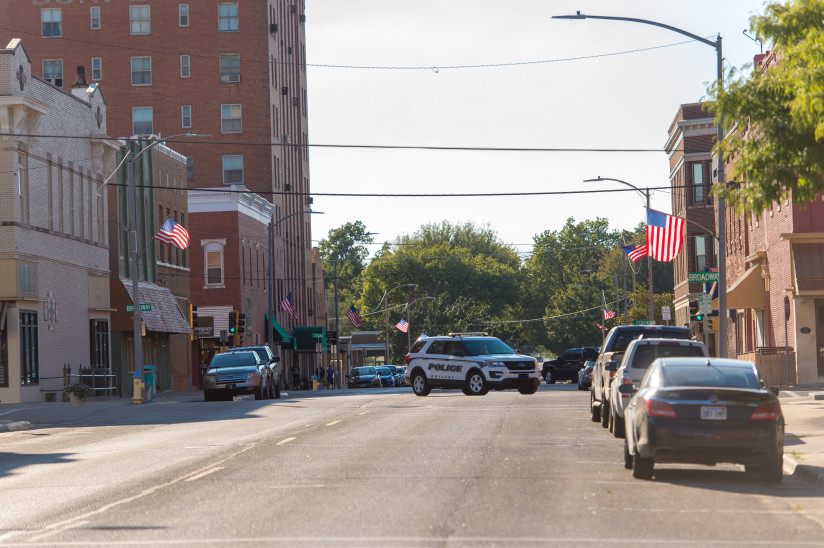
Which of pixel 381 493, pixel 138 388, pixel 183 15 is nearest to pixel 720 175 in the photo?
pixel 381 493

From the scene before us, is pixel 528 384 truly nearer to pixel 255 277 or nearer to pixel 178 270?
pixel 178 270

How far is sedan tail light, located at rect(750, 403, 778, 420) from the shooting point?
14.4 m

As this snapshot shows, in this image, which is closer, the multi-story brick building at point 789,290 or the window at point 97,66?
the multi-story brick building at point 789,290

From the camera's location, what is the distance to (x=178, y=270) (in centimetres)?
6084

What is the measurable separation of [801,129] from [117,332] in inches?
1583

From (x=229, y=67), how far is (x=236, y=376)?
41862 mm

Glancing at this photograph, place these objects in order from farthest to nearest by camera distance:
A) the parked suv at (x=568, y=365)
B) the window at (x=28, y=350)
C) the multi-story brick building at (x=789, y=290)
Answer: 1. the parked suv at (x=568, y=365)
2. the window at (x=28, y=350)
3. the multi-story brick building at (x=789, y=290)

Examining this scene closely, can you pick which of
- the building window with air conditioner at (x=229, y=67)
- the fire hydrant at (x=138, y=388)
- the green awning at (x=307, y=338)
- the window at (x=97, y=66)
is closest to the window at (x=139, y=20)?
the window at (x=97, y=66)

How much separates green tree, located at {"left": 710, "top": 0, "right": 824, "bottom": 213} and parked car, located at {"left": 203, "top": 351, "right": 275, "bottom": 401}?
25.8m

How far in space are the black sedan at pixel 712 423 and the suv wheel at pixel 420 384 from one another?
24.6 meters

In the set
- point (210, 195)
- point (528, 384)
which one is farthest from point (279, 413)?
point (210, 195)

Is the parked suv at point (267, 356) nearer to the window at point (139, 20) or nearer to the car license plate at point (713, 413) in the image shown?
the car license plate at point (713, 413)

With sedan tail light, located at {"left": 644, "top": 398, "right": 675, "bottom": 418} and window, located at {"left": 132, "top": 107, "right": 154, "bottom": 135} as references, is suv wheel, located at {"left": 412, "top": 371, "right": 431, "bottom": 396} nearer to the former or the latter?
sedan tail light, located at {"left": 644, "top": 398, "right": 675, "bottom": 418}

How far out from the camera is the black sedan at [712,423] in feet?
47.1
